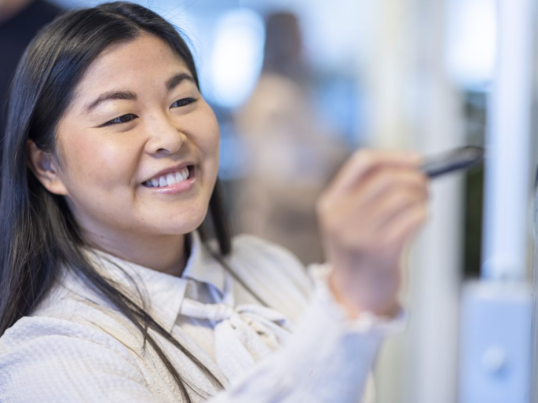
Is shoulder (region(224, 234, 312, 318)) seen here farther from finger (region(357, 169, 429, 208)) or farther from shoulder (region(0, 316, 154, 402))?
finger (region(357, 169, 429, 208))

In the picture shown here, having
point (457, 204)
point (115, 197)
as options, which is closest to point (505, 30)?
point (115, 197)

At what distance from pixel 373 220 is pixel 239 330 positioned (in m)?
0.40

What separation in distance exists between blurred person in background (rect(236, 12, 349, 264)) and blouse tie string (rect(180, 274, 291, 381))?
1012 mm

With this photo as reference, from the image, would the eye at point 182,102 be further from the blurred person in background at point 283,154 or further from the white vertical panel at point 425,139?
the white vertical panel at point 425,139

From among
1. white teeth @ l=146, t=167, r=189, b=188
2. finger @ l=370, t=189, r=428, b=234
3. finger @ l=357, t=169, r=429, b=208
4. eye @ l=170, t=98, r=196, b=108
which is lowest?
white teeth @ l=146, t=167, r=189, b=188

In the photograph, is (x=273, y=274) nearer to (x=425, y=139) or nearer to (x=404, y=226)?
(x=404, y=226)

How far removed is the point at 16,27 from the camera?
4.36 ft

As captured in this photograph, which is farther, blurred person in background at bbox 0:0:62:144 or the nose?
blurred person in background at bbox 0:0:62:144

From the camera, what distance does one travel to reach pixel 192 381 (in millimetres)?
831

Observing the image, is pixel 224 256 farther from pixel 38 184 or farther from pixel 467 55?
pixel 467 55

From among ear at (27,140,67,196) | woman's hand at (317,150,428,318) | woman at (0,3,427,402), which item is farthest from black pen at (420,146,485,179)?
ear at (27,140,67,196)

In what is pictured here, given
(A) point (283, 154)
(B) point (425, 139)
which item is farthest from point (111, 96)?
(B) point (425, 139)

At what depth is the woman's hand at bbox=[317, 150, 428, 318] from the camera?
0.57 metres

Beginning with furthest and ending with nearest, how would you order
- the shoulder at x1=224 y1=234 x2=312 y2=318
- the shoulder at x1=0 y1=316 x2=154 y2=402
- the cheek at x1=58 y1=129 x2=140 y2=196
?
the shoulder at x1=224 y1=234 x2=312 y2=318 < the cheek at x1=58 y1=129 x2=140 y2=196 < the shoulder at x1=0 y1=316 x2=154 y2=402
